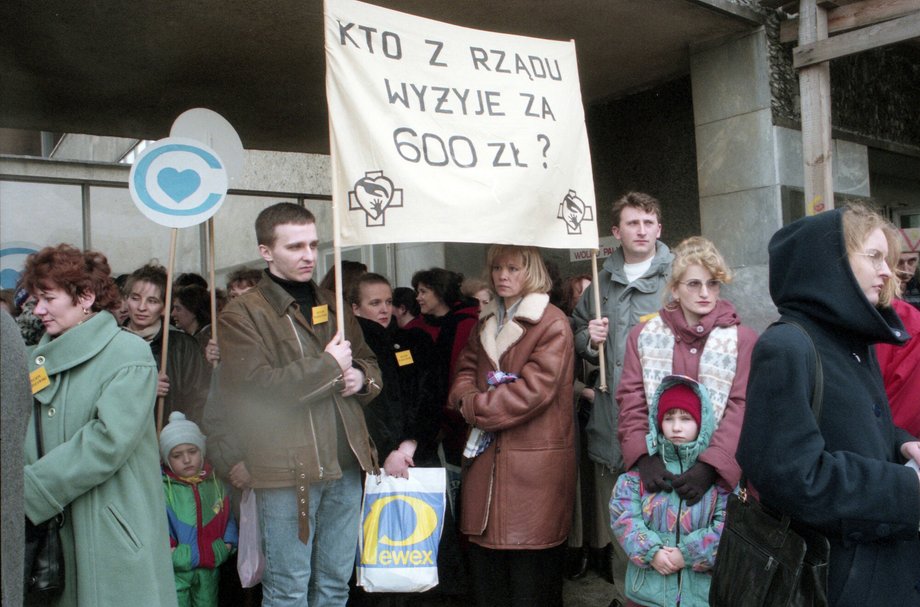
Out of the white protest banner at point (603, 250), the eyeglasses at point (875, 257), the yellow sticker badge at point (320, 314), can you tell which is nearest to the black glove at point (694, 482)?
the eyeglasses at point (875, 257)

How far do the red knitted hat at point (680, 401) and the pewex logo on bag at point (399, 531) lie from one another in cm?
120

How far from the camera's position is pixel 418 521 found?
3744mm

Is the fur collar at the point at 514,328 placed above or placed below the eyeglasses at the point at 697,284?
below

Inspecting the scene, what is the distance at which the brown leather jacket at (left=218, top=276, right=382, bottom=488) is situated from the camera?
3213 millimetres

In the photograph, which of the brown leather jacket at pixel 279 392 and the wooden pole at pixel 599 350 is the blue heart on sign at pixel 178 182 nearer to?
the brown leather jacket at pixel 279 392

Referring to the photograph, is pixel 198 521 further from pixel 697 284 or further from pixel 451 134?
pixel 697 284

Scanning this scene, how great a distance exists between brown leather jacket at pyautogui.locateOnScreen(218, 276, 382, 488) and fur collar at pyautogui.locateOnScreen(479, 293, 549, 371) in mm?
878

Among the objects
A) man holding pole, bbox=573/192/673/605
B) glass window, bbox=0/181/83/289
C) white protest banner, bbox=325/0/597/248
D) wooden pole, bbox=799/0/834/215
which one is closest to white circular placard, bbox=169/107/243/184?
white protest banner, bbox=325/0/597/248

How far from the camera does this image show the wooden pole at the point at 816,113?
507 cm

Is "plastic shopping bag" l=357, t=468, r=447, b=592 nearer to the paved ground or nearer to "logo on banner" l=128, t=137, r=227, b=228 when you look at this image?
the paved ground

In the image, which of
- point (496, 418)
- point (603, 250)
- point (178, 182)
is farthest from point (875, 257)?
point (603, 250)

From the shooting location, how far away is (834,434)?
2062 millimetres

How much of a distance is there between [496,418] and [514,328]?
1.53 ft

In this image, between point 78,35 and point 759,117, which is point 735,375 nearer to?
point 759,117
